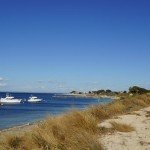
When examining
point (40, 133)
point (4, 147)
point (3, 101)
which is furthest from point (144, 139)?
point (3, 101)

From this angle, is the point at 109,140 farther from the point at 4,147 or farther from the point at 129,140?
the point at 4,147

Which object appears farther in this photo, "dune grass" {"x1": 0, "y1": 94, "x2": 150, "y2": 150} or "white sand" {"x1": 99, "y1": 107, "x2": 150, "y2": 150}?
"white sand" {"x1": 99, "y1": 107, "x2": 150, "y2": 150}

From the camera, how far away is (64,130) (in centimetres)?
1246

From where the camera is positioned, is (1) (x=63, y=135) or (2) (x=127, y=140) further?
(1) (x=63, y=135)

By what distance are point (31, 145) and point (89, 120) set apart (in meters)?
3.30

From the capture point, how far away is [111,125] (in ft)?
47.4

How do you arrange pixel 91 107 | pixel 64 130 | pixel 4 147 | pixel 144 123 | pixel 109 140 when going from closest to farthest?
1. pixel 4 147
2. pixel 109 140
3. pixel 64 130
4. pixel 144 123
5. pixel 91 107

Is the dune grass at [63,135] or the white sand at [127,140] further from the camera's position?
the white sand at [127,140]

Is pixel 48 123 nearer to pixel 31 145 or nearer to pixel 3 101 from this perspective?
pixel 31 145

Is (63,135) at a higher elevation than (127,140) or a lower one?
higher

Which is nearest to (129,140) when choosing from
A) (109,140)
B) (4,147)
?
(109,140)

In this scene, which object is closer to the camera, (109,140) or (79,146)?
(79,146)

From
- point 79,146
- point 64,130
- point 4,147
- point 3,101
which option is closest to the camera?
point 79,146

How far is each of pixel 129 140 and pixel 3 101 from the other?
105930 millimetres
